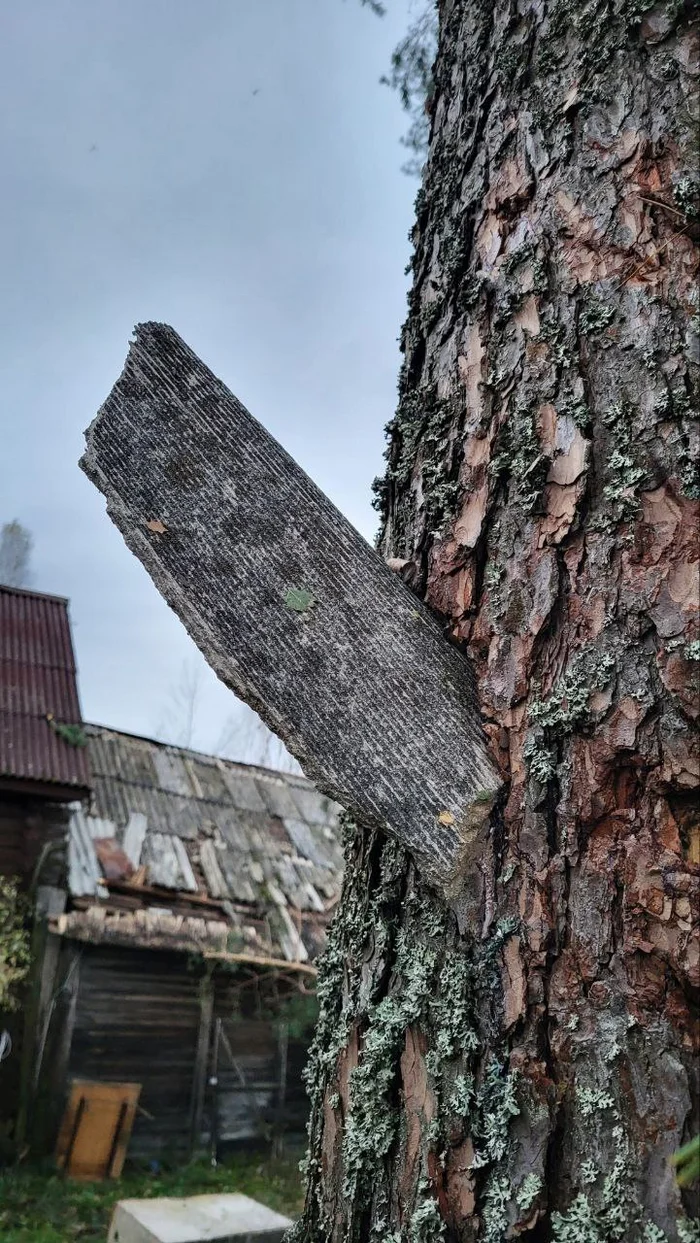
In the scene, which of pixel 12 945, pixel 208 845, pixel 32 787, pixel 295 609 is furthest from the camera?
pixel 208 845

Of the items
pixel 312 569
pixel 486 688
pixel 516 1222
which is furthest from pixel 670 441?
pixel 516 1222

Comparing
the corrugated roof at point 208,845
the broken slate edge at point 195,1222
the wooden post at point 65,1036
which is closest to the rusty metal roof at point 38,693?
the corrugated roof at point 208,845

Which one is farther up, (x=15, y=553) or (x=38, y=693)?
(x=15, y=553)

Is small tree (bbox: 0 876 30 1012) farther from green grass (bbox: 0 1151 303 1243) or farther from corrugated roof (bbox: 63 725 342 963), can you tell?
green grass (bbox: 0 1151 303 1243)

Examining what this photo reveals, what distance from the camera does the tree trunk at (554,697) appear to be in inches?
35.8

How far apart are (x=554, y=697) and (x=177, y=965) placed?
31.4 feet

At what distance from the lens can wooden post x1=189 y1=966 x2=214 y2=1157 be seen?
923 centimetres

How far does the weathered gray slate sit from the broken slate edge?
550 centimetres

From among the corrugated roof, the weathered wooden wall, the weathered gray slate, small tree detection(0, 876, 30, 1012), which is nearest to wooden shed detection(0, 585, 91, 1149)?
→ the weathered wooden wall

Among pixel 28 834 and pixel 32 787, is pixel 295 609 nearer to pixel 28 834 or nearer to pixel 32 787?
pixel 32 787

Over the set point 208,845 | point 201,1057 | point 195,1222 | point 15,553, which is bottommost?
point 195,1222

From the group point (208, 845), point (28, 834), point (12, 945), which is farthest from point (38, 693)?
point (208, 845)

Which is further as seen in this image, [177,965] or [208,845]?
[208,845]

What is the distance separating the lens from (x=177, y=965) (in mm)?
9516
